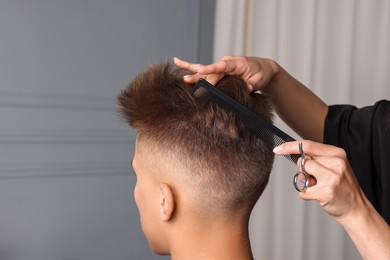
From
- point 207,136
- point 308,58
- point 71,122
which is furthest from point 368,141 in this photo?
point 71,122

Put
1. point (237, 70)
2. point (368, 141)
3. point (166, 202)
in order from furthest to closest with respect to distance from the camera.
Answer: point (368, 141), point (237, 70), point (166, 202)

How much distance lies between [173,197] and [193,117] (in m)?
0.17

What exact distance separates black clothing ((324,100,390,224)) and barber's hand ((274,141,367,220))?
58 cm

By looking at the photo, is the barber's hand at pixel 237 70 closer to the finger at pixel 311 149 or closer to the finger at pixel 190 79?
the finger at pixel 190 79

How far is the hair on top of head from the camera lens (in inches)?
39.4

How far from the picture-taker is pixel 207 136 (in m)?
1.00

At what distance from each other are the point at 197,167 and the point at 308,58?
4.48 feet

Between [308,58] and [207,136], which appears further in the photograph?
[308,58]

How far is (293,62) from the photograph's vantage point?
2.28 metres

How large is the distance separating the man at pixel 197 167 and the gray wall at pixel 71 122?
1.16 metres

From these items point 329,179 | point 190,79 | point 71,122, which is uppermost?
point 190,79

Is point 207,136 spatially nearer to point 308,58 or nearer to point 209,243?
point 209,243

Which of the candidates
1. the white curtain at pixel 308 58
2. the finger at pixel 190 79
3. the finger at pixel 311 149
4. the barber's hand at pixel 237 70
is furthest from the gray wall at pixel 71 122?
the finger at pixel 311 149

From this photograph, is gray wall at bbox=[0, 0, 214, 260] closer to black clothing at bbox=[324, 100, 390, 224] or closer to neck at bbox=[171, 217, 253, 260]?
black clothing at bbox=[324, 100, 390, 224]
